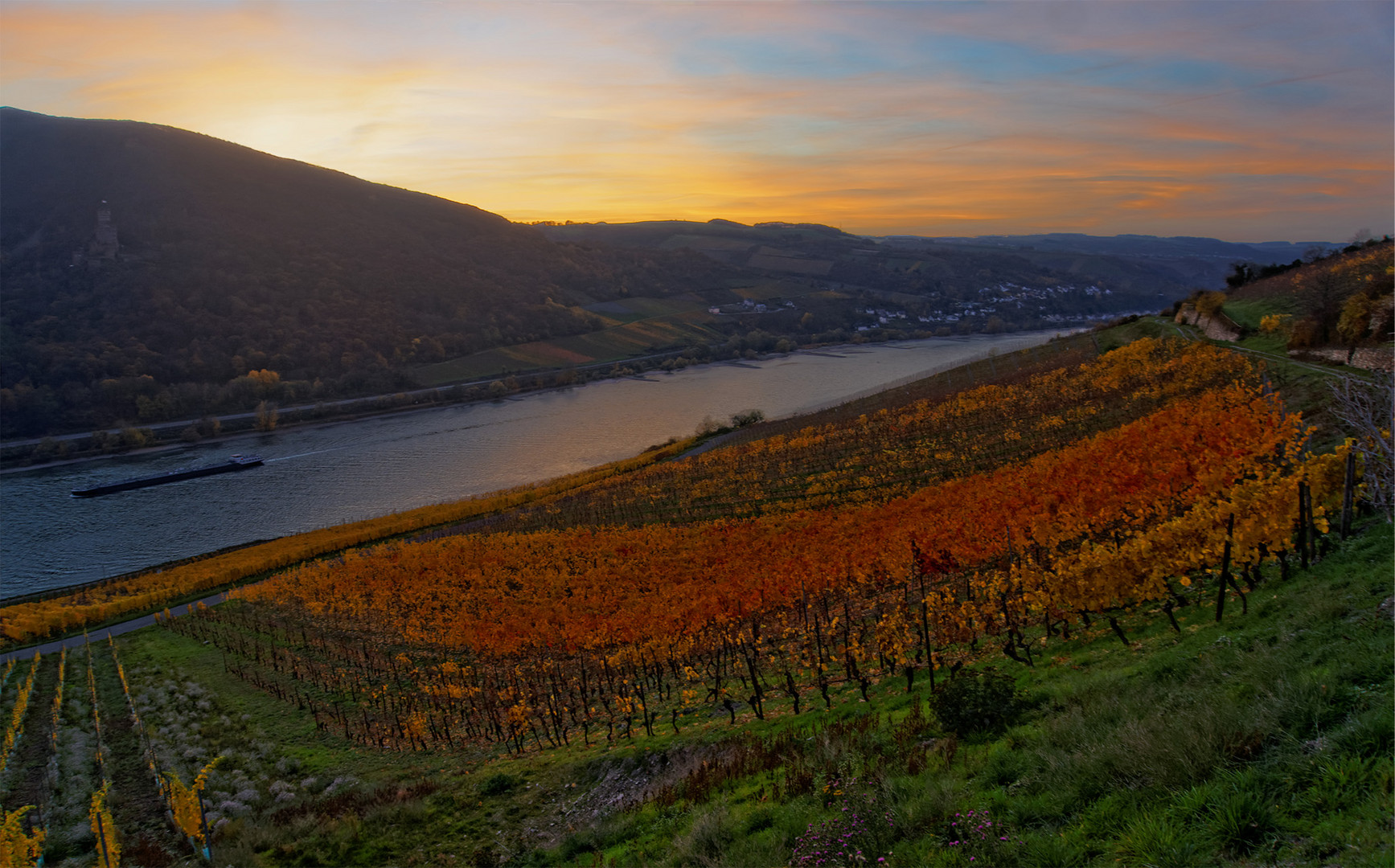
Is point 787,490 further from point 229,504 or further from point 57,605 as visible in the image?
point 229,504

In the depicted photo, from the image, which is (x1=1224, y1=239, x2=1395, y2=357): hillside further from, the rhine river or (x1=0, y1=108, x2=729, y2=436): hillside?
(x1=0, y1=108, x2=729, y2=436): hillside

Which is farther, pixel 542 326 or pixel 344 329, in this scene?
pixel 542 326

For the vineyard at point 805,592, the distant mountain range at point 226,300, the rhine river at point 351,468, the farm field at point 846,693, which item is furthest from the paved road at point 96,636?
the distant mountain range at point 226,300

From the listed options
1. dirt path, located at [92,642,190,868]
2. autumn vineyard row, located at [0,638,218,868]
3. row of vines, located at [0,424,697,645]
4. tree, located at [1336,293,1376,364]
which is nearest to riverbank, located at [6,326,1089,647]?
row of vines, located at [0,424,697,645]

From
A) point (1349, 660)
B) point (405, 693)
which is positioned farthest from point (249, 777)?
point (1349, 660)

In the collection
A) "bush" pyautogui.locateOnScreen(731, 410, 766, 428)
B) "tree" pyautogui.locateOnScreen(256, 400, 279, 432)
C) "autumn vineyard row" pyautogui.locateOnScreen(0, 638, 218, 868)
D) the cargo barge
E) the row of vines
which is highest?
"tree" pyautogui.locateOnScreen(256, 400, 279, 432)
